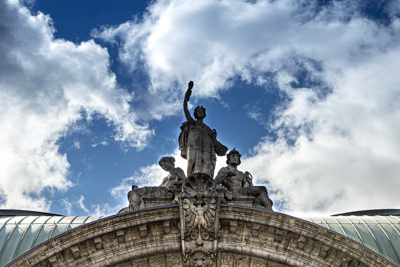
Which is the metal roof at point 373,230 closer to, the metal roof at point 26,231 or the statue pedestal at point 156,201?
the statue pedestal at point 156,201

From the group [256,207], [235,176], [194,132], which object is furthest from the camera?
[194,132]

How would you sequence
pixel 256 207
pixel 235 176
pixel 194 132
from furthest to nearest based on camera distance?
pixel 194 132 → pixel 235 176 → pixel 256 207

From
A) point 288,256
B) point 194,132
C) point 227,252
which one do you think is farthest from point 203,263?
point 194,132

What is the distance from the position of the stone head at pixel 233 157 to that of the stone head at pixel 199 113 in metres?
1.98

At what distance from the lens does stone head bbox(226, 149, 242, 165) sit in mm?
22172

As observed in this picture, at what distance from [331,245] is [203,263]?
3370 mm

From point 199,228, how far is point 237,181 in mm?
3020

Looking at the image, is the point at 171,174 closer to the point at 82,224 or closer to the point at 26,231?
the point at 82,224

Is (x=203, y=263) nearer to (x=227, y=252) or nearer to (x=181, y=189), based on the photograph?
(x=227, y=252)

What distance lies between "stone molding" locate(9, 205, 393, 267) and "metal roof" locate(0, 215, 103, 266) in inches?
115

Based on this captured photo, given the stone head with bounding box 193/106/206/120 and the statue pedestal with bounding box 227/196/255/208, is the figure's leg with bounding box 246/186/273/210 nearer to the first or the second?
the statue pedestal with bounding box 227/196/255/208

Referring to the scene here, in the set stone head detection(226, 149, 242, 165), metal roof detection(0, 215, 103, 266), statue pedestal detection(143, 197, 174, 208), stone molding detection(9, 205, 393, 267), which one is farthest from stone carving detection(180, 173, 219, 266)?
metal roof detection(0, 215, 103, 266)

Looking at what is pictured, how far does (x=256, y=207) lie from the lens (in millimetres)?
20000

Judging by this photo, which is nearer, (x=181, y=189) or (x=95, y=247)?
(x=95, y=247)
